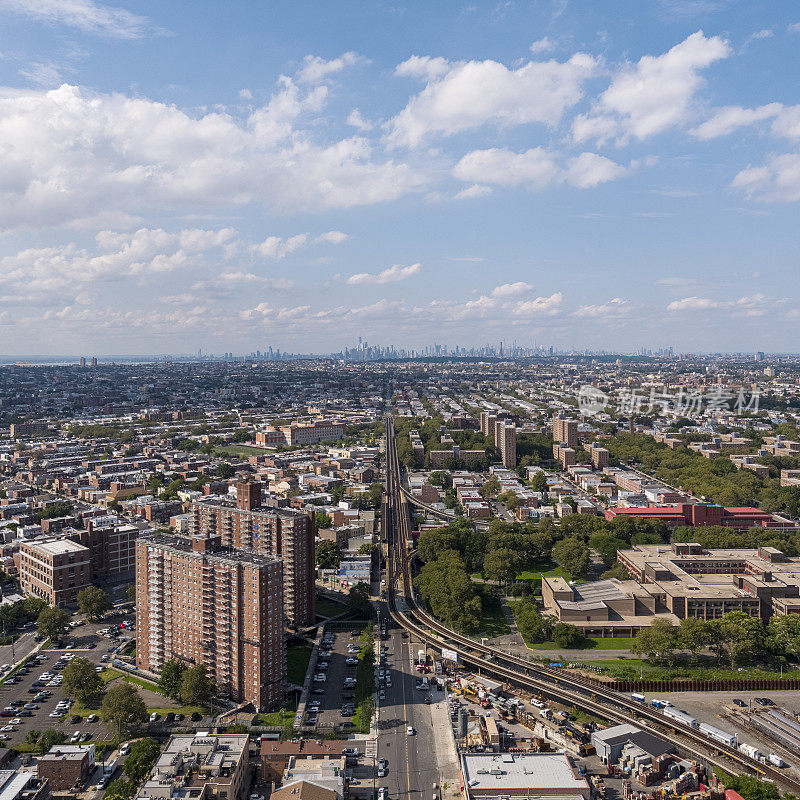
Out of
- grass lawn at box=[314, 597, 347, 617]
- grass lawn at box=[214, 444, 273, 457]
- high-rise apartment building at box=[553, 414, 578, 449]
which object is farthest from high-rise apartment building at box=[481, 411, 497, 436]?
grass lawn at box=[314, 597, 347, 617]

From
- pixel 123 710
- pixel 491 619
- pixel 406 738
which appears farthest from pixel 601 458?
pixel 123 710

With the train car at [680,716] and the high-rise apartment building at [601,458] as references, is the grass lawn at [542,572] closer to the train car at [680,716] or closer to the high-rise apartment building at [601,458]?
the train car at [680,716]

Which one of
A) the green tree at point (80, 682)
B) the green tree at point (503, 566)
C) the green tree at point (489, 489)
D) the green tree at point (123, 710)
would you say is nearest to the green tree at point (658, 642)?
the green tree at point (503, 566)

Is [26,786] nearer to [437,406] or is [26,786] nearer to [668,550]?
[668,550]

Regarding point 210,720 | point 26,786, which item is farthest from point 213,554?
point 26,786

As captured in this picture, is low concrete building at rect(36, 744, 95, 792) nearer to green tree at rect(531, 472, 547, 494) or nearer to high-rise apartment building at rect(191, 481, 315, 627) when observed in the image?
Result: high-rise apartment building at rect(191, 481, 315, 627)

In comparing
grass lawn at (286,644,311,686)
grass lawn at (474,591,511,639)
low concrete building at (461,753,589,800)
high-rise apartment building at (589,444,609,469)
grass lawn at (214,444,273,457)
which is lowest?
grass lawn at (474,591,511,639)

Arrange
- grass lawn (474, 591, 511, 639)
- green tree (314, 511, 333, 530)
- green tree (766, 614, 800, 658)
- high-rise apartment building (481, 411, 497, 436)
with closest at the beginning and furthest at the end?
green tree (766, 614, 800, 658), grass lawn (474, 591, 511, 639), green tree (314, 511, 333, 530), high-rise apartment building (481, 411, 497, 436)
